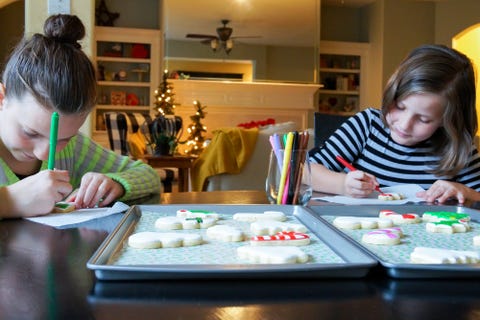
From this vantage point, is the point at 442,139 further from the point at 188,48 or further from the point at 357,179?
the point at 188,48

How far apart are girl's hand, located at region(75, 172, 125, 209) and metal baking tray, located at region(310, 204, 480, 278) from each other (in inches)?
15.9

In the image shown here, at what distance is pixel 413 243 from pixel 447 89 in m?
0.82

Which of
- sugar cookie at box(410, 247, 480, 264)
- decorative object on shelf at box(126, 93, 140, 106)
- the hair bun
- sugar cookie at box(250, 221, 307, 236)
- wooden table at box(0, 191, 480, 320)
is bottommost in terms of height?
wooden table at box(0, 191, 480, 320)

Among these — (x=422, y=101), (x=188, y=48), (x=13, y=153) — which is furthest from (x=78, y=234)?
(x=188, y=48)

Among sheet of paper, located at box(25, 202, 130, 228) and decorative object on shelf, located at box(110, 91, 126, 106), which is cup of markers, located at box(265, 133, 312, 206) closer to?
sheet of paper, located at box(25, 202, 130, 228)

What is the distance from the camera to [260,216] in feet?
2.16

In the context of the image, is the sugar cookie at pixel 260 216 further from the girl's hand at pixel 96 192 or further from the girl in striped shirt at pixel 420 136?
the girl in striped shirt at pixel 420 136

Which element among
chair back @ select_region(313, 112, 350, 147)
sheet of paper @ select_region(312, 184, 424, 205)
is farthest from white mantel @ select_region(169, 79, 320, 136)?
sheet of paper @ select_region(312, 184, 424, 205)

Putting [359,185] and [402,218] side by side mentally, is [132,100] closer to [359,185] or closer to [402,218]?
[359,185]

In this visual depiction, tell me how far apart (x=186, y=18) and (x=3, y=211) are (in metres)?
5.61

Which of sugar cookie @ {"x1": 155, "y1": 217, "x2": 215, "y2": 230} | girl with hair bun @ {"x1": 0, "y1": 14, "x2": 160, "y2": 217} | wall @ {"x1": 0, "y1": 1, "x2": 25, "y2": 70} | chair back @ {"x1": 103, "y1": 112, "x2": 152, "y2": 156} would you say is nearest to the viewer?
sugar cookie @ {"x1": 155, "y1": 217, "x2": 215, "y2": 230}

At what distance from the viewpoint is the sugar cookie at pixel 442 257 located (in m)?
0.43

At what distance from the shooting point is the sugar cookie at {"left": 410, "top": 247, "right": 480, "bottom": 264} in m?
0.43

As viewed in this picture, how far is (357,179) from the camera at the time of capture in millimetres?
1104
